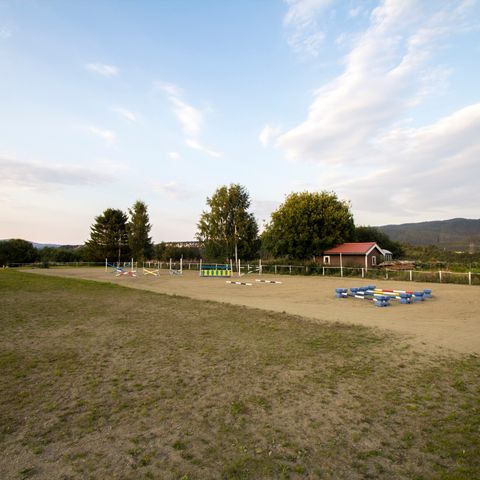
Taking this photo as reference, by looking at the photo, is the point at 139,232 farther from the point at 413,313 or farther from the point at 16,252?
the point at 413,313

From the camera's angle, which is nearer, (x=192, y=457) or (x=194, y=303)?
(x=192, y=457)

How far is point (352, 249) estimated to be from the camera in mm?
34188

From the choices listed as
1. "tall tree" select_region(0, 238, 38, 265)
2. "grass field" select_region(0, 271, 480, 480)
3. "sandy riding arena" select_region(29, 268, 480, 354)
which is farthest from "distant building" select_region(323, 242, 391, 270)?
"tall tree" select_region(0, 238, 38, 265)

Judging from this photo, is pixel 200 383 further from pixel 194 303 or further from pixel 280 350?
pixel 194 303

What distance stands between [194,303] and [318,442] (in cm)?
1077

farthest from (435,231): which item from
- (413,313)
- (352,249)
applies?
(413,313)

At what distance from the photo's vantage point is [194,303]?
45.3 feet

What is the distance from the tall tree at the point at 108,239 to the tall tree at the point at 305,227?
3222 centimetres

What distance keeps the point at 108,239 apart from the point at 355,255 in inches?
1712

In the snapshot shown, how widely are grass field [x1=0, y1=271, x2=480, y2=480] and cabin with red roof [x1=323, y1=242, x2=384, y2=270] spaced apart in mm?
26215

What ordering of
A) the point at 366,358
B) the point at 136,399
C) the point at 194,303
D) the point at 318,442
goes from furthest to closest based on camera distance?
the point at 194,303 < the point at 366,358 < the point at 136,399 < the point at 318,442

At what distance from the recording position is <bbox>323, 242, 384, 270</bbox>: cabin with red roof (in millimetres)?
32750

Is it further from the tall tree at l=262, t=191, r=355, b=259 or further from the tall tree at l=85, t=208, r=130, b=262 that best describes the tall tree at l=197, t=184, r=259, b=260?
the tall tree at l=85, t=208, r=130, b=262

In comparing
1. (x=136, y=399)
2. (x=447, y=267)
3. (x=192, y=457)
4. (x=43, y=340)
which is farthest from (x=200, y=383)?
(x=447, y=267)
